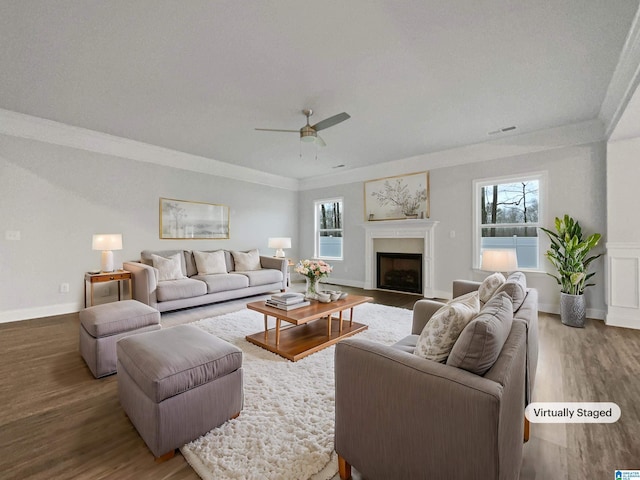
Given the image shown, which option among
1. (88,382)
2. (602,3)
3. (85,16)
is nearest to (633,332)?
(602,3)

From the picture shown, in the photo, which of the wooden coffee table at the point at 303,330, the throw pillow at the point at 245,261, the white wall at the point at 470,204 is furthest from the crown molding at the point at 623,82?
the throw pillow at the point at 245,261

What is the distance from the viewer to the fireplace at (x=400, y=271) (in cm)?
569

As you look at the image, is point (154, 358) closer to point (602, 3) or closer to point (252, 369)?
point (252, 369)

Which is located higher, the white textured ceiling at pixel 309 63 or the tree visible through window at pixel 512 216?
the white textured ceiling at pixel 309 63

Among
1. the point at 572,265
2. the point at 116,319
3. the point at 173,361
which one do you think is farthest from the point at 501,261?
the point at 116,319

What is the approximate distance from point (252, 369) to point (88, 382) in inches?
49.0

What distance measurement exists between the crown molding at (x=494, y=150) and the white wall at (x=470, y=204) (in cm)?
8

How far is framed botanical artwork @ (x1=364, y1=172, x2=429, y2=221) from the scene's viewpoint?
5558mm

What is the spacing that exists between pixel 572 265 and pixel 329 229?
465cm

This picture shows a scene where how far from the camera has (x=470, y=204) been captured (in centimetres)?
499

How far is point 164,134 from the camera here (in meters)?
4.34

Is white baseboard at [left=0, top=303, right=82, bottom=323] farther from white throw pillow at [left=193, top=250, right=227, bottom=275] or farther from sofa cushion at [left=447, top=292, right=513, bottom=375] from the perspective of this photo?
sofa cushion at [left=447, top=292, right=513, bottom=375]

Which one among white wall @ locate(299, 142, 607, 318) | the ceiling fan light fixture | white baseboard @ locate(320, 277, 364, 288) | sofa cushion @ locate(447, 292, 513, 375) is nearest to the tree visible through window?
white wall @ locate(299, 142, 607, 318)

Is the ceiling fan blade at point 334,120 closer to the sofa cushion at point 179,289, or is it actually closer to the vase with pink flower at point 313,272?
the vase with pink flower at point 313,272
